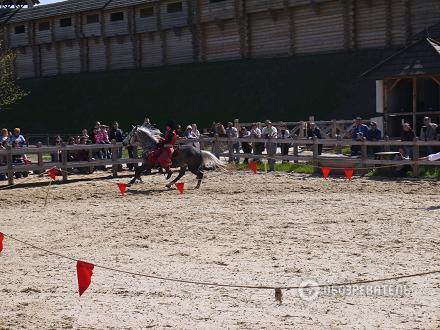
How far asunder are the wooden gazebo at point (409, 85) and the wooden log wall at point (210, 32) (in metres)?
10.2

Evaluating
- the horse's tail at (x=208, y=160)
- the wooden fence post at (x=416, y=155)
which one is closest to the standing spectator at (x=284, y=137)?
the horse's tail at (x=208, y=160)

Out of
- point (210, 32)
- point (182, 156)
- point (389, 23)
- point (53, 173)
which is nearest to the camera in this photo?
point (182, 156)

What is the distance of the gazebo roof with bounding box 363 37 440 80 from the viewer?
25812 mm

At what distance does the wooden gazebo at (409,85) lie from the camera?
2609 centimetres

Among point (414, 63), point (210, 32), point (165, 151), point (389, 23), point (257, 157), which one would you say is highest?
point (210, 32)

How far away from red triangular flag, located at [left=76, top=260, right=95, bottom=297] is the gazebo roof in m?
18.8

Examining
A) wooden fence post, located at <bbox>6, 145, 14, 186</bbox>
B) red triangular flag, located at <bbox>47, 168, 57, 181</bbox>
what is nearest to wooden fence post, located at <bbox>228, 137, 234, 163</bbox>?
red triangular flag, located at <bbox>47, 168, 57, 181</bbox>

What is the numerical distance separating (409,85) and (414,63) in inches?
79.3

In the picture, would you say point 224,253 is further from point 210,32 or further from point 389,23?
point 210,32

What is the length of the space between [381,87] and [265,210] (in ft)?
41.2

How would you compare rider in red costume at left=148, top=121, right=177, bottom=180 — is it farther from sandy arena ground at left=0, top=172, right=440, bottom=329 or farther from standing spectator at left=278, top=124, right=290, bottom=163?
standing spectator at left=278, top=124, right=290, bottom=163

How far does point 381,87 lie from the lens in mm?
27672

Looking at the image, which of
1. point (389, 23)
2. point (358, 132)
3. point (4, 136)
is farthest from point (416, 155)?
point (389, 23)

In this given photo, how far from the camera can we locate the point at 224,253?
11.8 meters
